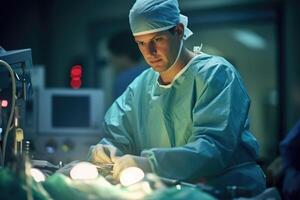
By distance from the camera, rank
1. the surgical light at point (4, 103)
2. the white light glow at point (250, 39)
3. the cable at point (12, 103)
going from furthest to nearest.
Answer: the white light glow at point (250, 39) < the surgical light at point (4, 103) < the cable at point (12, 103)

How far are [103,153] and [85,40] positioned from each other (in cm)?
441

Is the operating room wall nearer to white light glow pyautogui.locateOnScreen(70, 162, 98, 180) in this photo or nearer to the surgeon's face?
the surgeon's face

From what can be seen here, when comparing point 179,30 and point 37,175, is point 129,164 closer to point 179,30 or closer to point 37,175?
point 37,175

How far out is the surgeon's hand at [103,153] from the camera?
8.80ft

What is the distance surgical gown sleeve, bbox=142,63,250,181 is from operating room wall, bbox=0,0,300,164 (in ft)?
12.5

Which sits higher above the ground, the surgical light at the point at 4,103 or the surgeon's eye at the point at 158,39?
the surgeon's eye at the point at 158,39

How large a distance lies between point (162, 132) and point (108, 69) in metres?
4.28

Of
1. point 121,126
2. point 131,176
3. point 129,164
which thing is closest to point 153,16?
point 121,126

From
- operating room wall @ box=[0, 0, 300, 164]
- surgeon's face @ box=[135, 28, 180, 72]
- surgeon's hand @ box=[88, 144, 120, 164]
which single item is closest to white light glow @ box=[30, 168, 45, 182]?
surgeon's hand @ box=[88, 144, 120, 164]

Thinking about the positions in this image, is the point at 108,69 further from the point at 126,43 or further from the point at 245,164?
the point at 245,164

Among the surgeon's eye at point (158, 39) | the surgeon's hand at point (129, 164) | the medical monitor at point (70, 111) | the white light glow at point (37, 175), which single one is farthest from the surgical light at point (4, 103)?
the medical monitor at point (70, 111)

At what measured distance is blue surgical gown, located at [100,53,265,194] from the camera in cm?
247

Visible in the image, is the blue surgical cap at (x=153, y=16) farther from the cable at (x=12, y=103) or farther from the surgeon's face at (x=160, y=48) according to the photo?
the cable at (x=12, y=103)

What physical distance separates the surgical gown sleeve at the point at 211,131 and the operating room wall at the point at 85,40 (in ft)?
12.5
